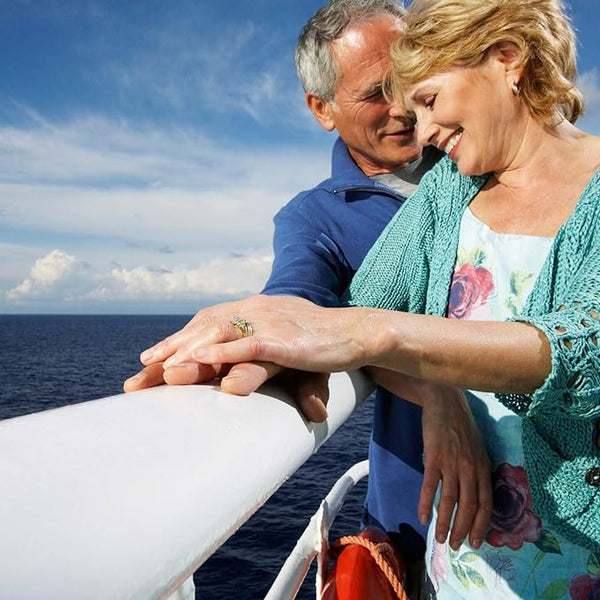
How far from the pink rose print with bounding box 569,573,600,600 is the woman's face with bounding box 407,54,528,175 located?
108 cm

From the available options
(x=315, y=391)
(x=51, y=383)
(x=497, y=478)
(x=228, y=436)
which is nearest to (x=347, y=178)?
(x=497, y=478)

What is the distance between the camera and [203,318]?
1.25 m

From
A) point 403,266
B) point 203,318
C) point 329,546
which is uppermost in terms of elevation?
point 403,266

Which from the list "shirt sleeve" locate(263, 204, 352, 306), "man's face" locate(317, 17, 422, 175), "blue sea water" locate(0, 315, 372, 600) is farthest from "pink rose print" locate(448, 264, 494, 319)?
"blue sea water" locate(0, 315, 372, 600)

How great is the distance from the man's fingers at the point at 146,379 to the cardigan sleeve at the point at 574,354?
0.67 m

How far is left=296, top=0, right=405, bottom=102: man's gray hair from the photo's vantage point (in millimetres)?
2590

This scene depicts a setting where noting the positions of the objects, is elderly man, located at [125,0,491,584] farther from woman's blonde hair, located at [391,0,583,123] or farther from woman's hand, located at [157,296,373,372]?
woman's blonde hair, located at [391,0,583,123]

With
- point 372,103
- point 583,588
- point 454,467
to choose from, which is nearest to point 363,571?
point 454,467

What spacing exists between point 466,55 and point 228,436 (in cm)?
117

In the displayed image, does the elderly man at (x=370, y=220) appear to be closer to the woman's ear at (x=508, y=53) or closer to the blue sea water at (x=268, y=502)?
the woman's ear at (x=508, y=53)

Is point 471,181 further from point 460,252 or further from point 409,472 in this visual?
point 409,472

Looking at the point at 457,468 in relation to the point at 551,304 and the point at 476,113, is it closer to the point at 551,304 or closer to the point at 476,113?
the point at 551,304

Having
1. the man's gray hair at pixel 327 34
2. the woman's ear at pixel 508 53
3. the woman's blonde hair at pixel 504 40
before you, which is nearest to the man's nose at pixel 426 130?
the woman's blonde hair at pixel 504 40

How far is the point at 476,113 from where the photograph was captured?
5.12 feet
